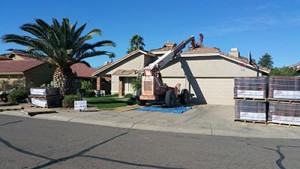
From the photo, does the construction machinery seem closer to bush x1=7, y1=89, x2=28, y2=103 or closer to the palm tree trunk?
the palm tree trunk

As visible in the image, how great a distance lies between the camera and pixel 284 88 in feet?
39.5

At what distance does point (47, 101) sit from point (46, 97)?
0.86 feet

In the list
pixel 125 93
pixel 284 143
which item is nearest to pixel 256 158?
pixel 284 143

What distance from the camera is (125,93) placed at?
2708 cm

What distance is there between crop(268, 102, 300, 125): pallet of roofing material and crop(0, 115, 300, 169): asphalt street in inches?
107

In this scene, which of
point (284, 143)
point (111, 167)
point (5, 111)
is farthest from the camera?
point (5, 111)

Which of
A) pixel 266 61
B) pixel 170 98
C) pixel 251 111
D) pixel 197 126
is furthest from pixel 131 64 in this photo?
pixel 266 61

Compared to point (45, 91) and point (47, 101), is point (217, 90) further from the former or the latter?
point (45, 91)

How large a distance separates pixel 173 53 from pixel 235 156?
46.8ft

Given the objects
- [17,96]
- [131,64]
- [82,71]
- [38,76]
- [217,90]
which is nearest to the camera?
[17,96]

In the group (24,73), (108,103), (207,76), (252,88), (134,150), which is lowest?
(134,150)

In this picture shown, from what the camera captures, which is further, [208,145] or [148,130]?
[148,130]

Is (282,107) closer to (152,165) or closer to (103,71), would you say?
(152,165)

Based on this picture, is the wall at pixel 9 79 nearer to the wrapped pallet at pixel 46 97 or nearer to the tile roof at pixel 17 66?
the tile roof at pixel 17 66
